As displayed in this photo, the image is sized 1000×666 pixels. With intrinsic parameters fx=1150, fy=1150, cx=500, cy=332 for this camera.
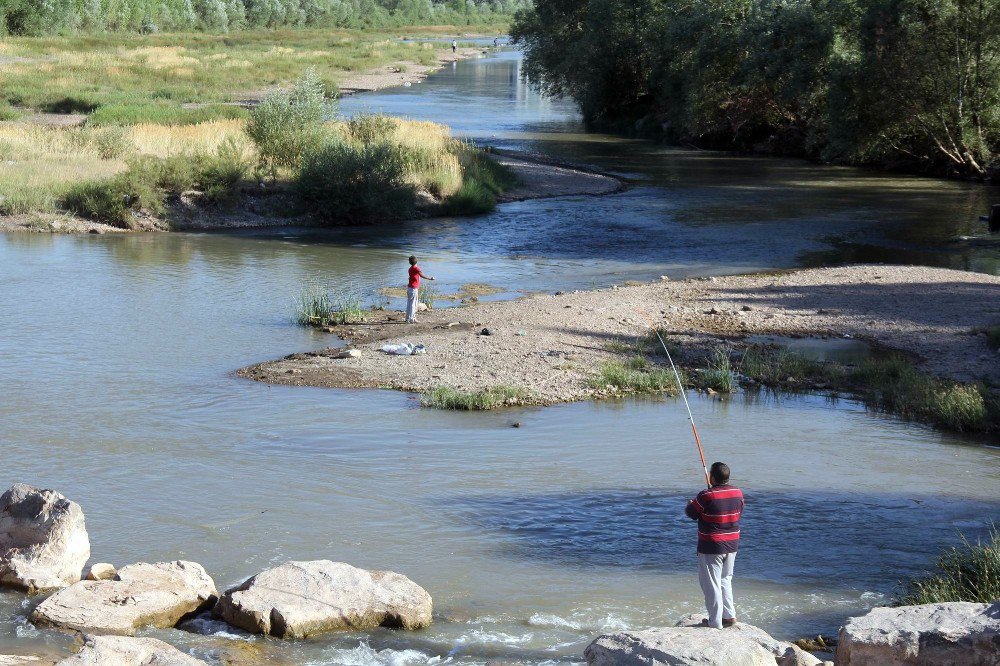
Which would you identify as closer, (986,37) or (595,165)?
(986,37)

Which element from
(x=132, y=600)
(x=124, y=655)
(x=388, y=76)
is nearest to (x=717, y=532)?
(x=124, y=655)

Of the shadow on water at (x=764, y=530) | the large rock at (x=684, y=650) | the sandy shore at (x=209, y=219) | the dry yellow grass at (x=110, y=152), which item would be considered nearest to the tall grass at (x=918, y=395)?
the shadow on water at (x=764, y=530)

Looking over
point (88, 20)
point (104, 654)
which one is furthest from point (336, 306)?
point (88, 20)

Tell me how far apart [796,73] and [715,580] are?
40.1m

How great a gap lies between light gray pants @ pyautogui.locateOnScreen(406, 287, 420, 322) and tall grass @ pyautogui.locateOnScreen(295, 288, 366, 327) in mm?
928

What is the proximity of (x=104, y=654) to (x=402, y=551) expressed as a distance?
3.62 meters

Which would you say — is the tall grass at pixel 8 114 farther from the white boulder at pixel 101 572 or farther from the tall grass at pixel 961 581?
the tall grass at pixel 961 581

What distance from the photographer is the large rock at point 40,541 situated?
922 centimetres

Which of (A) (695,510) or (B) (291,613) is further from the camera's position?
(B) (291,613)

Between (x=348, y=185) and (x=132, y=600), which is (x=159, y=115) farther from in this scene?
(x=132, y=600)

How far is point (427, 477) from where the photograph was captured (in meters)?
12.5

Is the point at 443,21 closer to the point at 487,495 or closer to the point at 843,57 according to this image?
the point at 843,57

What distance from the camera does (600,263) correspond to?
26.6 meters

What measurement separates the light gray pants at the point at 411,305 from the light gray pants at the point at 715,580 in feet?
37.6
